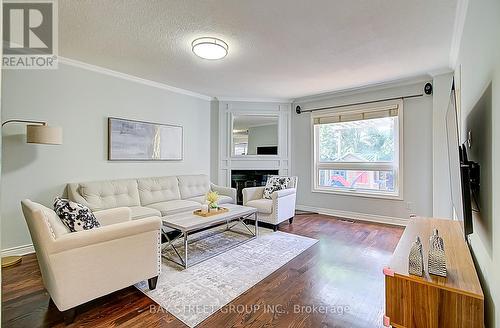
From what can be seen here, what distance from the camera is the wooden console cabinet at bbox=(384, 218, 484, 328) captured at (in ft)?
4.15

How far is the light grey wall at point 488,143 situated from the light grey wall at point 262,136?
13.2 ft

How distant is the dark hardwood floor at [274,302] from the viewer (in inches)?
74.9

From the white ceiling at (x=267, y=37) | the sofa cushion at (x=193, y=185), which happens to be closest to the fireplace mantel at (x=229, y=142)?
the sofa cushion at (x=193, y=185)

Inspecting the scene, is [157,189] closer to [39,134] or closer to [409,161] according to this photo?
[39,134]

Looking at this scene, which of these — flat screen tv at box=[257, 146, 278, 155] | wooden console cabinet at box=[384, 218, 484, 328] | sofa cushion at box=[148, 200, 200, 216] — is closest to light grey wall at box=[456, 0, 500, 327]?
wooden console cabinet at box=[384, 218, 484, 328]

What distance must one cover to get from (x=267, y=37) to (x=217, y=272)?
8.22 feet

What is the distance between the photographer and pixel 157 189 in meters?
4.15

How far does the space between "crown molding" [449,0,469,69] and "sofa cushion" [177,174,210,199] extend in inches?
161

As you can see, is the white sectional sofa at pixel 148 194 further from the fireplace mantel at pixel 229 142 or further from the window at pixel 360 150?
the window at pixel 360 150

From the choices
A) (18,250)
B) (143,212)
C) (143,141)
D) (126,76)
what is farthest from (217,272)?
(126,76)

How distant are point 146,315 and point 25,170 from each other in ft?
8.01

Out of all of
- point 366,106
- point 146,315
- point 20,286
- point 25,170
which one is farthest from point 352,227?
point 25,170

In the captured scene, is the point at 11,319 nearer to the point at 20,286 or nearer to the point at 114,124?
the point at 20,286

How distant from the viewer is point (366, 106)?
4.66 metres
